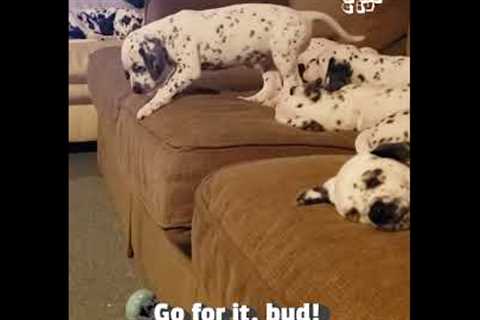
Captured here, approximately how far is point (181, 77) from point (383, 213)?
0.89m

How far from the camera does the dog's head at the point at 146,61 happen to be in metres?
1.63

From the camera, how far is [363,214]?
85cm

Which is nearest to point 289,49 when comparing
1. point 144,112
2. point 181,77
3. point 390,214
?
point 181,77

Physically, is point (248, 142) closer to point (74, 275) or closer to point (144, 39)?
point (144, 39)

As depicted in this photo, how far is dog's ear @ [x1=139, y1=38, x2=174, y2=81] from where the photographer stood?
1.63m

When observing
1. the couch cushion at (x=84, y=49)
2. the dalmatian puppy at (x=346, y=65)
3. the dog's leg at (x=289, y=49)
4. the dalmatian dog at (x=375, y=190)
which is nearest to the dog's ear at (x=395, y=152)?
the dalmatian dog at (x=375, y=190)

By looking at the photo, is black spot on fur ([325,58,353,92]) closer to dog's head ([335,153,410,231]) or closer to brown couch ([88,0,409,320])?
brown couch ([88,0,409,320])

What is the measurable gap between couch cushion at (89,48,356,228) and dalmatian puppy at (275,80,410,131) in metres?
0.03

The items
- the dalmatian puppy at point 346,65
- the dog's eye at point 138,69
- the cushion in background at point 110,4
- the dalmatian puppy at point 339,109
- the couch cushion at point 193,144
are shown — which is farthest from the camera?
the cushion in background at point 110,4

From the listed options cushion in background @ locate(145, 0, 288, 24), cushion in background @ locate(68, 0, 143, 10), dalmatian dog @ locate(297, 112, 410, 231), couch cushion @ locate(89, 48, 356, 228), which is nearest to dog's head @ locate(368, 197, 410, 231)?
dalmatian dog @ locate(297, 112, 410, 231)

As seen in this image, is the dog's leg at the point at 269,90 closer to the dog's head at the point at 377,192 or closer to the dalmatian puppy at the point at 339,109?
the dalmatian puppy at the point at 339,109

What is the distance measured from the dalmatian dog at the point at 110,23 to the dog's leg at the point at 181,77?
1.06 meters

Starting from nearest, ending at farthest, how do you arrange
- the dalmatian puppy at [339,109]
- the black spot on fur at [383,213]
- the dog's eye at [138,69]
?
the black spot on fur at [383,213]
the dalmatian puppy at [339,109]
the dog's eye at [138,69]
